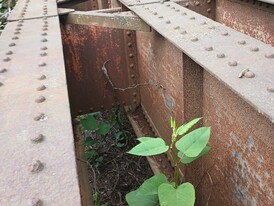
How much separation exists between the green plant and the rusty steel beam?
1.25m

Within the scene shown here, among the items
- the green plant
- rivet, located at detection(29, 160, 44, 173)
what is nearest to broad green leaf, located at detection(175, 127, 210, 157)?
the green plant

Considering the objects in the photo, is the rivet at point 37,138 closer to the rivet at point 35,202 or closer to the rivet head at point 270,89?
the rivet at point 35,202

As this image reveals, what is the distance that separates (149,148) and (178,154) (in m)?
0.15

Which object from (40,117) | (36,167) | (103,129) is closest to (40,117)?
(40,117)

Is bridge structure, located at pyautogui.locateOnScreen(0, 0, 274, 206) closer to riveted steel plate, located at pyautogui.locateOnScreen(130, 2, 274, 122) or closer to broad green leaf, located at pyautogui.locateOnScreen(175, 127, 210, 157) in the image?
riveted steel plate, located at pyautogui.locateOnScreen(130, 2, 274, 122)

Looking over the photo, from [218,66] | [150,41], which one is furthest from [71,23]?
[218,66]

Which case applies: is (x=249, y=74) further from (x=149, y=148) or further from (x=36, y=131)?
(x=36, y=131)

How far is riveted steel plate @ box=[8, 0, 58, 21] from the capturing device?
304 cm

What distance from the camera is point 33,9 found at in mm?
3369

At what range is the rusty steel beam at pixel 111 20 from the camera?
2615 mm

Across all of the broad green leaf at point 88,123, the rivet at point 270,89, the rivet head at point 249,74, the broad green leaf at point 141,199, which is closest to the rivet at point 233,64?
the rivet head at point 249,74

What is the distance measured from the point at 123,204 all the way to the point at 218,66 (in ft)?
6.90

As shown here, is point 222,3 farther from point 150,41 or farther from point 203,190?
point 203,190

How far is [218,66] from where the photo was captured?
150 centimetres
